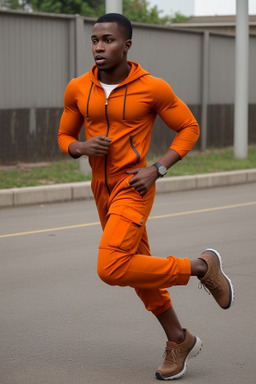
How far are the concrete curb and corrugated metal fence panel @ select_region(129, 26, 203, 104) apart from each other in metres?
3.73

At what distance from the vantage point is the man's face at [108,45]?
14.1ft

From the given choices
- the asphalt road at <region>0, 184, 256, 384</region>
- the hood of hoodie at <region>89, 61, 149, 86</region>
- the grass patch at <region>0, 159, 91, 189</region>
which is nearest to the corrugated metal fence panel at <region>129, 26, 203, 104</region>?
the grass patch at <region>0, 159, 91, 189</region>

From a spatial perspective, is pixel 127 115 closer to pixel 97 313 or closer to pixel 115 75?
pixel 115 75

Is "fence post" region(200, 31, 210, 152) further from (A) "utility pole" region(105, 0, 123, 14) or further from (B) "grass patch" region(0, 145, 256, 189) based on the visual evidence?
(A) "utility pole" region(105, 0, 123, 14)

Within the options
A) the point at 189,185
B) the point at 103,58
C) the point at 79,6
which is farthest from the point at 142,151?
the point at 79,6

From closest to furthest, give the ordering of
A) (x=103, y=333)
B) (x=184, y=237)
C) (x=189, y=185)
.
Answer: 1. (x=103, y=333)
2. (x=184, y=237)
3. (x=189, y=185)

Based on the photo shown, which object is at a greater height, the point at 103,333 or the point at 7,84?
the point at 7,84

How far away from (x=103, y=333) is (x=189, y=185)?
9.07 metres

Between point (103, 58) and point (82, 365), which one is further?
point (82, 365)

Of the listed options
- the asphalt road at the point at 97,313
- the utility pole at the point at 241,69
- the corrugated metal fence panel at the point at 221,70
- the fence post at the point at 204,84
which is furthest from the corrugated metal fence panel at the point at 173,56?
the asphalt road at the point at 97,313

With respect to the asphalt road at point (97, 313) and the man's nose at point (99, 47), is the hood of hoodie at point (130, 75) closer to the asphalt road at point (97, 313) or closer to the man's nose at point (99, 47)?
the man's nose at point (99, 47)

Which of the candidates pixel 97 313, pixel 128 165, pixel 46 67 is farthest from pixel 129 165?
pixel 46 67

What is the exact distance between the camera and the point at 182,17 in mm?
79500

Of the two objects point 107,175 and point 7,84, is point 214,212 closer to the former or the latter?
point 7,84
